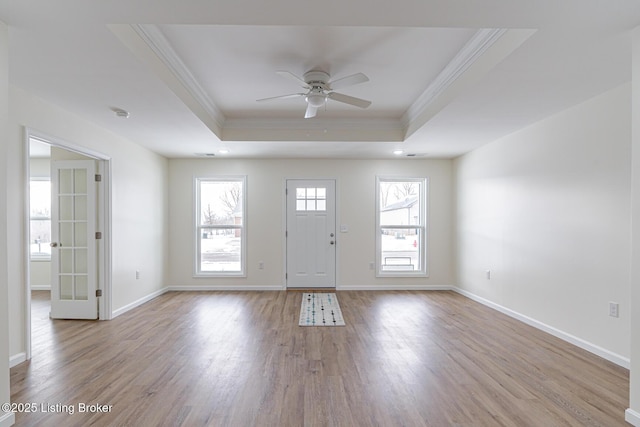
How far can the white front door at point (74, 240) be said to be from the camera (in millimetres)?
4141

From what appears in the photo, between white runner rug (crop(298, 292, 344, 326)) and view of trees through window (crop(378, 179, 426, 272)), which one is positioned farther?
view of trees through window (crop(378, 179, 426, 272))

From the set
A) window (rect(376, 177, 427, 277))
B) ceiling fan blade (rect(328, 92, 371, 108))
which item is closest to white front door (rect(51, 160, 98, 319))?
ceiling fan blade (rect(328, 92, 371, 108))

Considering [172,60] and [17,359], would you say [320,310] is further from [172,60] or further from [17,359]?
[172,60]

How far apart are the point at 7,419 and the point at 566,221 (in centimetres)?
479

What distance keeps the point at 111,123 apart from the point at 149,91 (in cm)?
137

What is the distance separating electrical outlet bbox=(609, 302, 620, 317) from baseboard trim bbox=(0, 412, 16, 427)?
15.0ft

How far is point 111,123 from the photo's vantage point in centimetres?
388

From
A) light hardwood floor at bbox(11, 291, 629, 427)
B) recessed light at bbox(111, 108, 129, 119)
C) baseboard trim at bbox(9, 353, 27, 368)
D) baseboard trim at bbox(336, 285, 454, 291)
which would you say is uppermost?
recessed light at bbox(111, 108, 129, 119)

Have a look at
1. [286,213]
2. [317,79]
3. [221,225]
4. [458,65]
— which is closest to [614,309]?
[458,65]

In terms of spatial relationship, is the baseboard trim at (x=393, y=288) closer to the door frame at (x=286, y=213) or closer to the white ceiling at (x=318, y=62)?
the door frame at (x=286, y=213)

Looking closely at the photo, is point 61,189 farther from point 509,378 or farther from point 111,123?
point 509,378

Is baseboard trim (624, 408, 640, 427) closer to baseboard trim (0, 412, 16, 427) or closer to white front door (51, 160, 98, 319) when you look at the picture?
baseboard trim (0, 412, 16, 427)

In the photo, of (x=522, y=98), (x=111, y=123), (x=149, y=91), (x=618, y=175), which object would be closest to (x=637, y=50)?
(x=522, y=98)

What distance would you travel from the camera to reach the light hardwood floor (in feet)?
6.95
